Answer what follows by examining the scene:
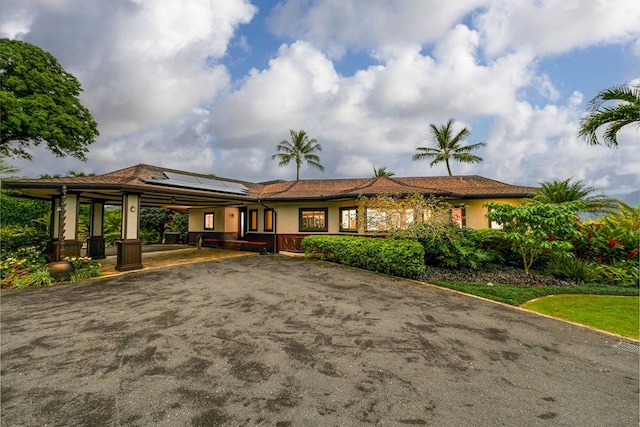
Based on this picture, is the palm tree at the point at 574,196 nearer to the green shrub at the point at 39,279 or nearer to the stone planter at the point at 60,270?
the stone planter at the point at 60,270

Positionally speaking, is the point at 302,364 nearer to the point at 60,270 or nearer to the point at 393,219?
the point at 393,219

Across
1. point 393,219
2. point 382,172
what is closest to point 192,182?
point 393,219

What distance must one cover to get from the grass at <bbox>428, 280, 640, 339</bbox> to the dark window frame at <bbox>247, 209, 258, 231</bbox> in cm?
1157

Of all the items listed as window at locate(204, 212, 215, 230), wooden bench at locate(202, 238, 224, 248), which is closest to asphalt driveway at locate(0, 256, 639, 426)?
wooden bench at locate(202, 238, 224, 248)

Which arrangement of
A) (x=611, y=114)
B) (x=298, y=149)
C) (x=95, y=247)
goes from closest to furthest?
(x=611, y=114)
(x=95, y=247)
(x=298, y=149)

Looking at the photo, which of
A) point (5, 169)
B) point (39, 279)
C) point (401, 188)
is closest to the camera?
point (39, 279)

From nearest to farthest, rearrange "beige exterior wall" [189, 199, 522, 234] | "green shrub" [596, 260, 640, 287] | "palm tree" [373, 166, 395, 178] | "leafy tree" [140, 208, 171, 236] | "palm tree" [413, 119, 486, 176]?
"green shrub" [596, 260, 640, 287], "beige exterior wall" [189, 199, 522, 234], "leafy tree" [140, 208, 171, 236], "palm tree" [413, 119, 486, 176], "palm tree" [373, 166, 395, 178]

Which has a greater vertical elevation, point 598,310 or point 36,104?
point 36,104

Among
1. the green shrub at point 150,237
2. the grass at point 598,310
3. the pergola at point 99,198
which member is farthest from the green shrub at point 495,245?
the green shrub at point 150,237

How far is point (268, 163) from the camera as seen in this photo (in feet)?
91.8

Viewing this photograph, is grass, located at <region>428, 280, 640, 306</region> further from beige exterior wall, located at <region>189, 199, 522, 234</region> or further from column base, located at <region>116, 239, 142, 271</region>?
column base, located at <region>116, 239, 142, 271</region>

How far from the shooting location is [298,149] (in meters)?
27.1

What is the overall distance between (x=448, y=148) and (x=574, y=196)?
14923mm

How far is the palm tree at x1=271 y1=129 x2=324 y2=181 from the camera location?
88.5 ft
